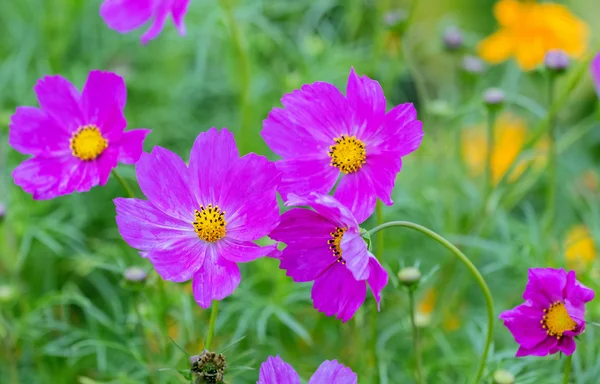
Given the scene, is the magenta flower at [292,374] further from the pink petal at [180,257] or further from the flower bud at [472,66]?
the flower bud at [472,66]

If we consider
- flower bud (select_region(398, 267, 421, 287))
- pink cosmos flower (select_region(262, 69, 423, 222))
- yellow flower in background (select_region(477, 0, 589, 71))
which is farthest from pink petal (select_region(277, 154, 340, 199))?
yellow flower in background (select_region(477, 0, 589, 71))

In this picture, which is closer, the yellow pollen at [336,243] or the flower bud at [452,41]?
the yellow pollen at [336,243]

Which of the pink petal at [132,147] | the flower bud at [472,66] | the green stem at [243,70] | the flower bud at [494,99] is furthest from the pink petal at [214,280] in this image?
the flower bud at [472,66]

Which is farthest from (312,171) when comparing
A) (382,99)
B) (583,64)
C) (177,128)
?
(177,128)

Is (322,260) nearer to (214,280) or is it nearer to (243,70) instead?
(214,280)

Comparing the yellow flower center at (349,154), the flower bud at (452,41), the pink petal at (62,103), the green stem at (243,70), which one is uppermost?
the flower bud at (452,41)

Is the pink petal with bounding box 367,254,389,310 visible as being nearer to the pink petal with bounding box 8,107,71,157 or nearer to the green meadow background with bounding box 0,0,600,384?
the green meadow background with bounding box 0,0,600,384
